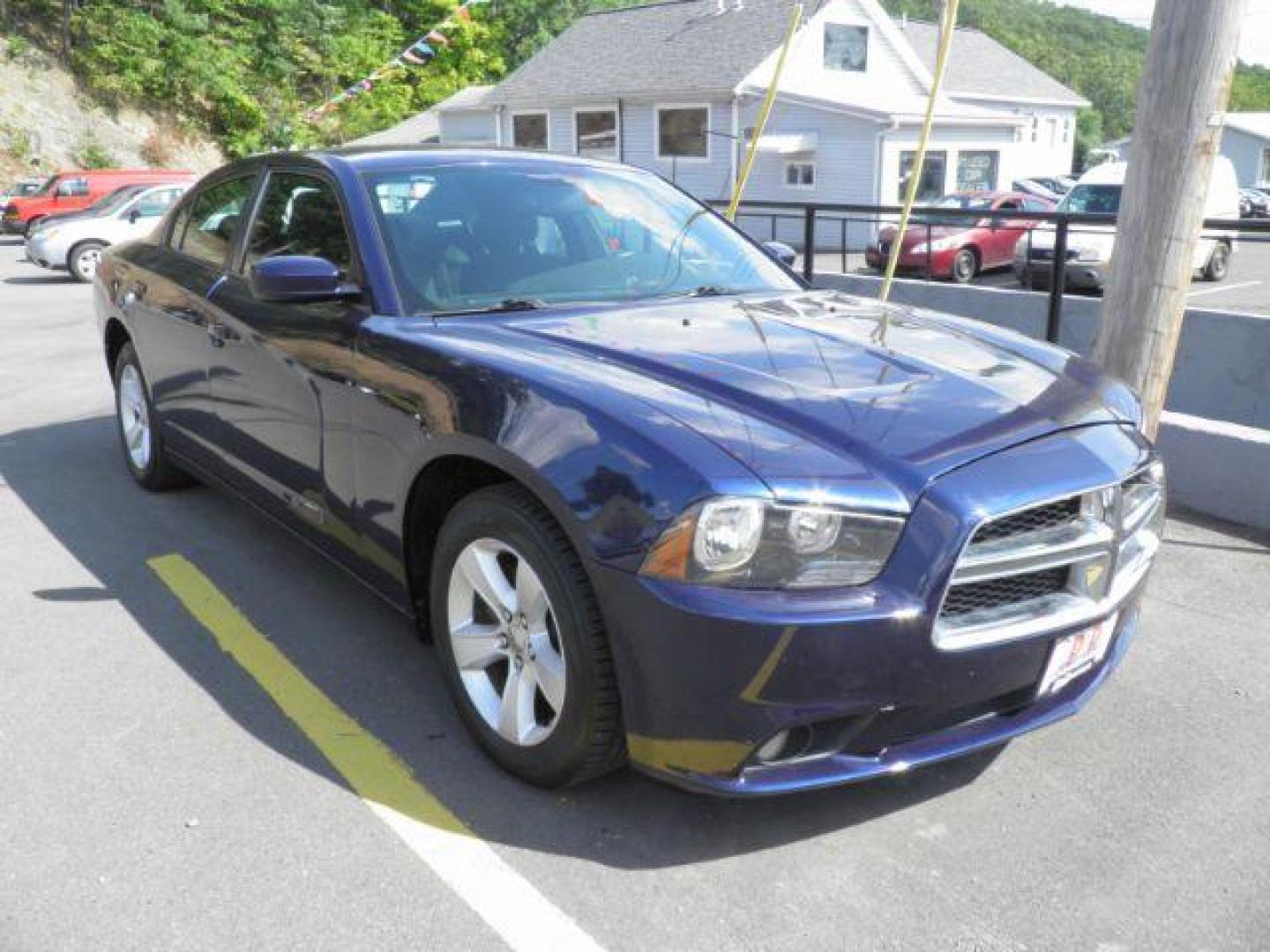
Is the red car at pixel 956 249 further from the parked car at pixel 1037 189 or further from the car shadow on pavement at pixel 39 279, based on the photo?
the car shadow on pavement at pixel 39 279

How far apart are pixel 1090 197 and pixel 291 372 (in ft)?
56.4

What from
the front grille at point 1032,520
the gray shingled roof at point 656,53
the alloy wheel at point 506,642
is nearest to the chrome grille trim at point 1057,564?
the front grille at point 1032,520

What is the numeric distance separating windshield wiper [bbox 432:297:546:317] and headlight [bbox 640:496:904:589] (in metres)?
1.31

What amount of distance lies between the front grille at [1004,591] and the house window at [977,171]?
101ft

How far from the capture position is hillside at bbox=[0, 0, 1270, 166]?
132 feet

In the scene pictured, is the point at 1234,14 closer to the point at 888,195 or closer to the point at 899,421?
the point at 899,421

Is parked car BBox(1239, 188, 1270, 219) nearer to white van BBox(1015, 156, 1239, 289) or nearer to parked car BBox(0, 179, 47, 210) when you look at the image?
white van BBox(1015, 156, 1239, 289)

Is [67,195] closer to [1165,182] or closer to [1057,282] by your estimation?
[1057,282]

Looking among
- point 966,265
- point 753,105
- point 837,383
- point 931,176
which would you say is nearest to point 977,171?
point 931,176

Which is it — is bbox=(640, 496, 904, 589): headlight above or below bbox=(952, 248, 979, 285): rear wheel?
above

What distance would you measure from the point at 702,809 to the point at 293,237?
2.45 m

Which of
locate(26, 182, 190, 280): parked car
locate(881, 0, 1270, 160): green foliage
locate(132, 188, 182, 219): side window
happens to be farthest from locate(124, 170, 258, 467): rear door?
locate(881, 0, 1270, 160): green foliage

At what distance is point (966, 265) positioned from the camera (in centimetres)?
1841

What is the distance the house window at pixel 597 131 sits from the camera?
3139 centimetres
